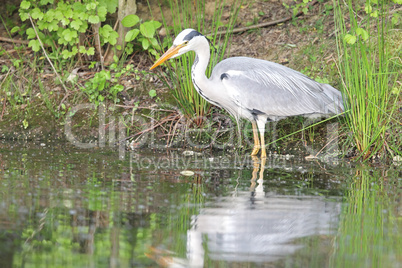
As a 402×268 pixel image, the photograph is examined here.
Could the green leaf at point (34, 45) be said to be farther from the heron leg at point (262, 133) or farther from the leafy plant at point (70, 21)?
the heron leg at point (262, 133)

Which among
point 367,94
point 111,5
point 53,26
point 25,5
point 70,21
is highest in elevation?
point 111,5

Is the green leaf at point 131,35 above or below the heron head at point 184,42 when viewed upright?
above

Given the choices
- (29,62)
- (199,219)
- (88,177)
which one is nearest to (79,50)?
(29,62)

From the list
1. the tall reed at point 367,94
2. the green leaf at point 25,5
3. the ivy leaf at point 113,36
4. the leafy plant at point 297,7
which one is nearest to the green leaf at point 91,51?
the ivy leaf at point 113,36

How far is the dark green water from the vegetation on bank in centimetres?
67

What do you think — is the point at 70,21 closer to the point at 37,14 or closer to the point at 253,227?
the point at 37,14

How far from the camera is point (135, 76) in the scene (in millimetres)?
7598

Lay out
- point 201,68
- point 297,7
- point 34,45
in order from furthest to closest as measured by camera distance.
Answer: point 297,7 → point 34,45 → point 201,68

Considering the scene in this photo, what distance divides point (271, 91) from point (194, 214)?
2.63 metres

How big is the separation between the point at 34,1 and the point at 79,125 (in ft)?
5.84

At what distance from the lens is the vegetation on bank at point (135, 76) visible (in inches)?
243

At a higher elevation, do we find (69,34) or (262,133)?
(69,34)

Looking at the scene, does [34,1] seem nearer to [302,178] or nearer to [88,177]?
[88,177]

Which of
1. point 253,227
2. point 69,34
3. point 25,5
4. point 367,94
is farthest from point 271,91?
point 25,5
